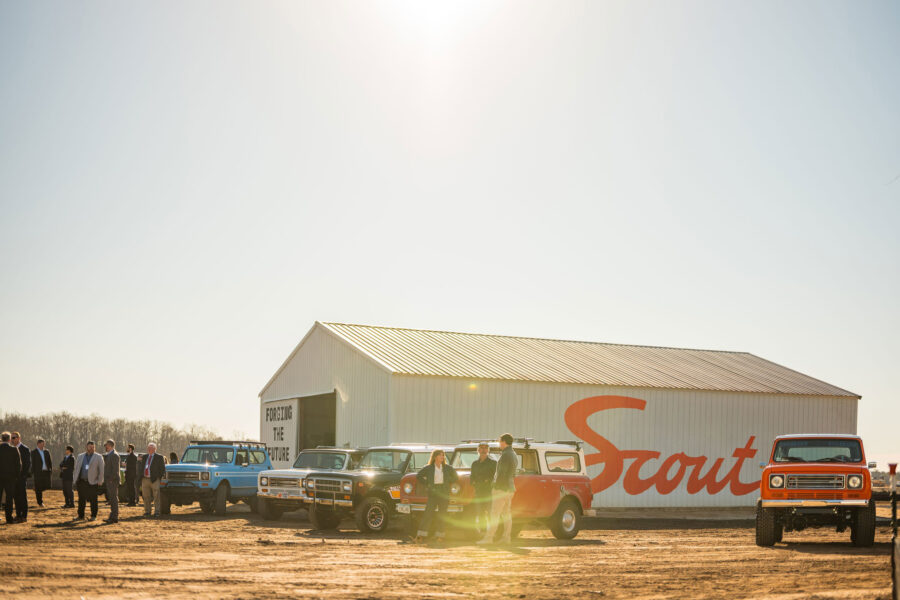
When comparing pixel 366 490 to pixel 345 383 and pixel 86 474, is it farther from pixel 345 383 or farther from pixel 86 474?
pixel 345 383

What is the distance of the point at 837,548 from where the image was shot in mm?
15211

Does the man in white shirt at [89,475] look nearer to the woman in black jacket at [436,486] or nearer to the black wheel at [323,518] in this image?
the black wheel at [323,518]

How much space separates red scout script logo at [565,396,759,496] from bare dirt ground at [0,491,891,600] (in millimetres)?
10959

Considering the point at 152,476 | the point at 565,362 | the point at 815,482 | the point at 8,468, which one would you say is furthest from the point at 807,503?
the point at 565,362

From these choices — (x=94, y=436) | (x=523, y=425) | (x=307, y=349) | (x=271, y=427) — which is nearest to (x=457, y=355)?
(x=523, y=425)

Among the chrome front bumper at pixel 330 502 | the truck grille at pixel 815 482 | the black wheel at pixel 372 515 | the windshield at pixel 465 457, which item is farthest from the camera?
the chrome front bumper at pixel 330 502

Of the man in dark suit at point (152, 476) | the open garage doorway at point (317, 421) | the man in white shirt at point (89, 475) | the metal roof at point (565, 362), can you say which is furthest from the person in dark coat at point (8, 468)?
the open garage doorway at point (317, 421)

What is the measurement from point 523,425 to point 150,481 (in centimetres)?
1146

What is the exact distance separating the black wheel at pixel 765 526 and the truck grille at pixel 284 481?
9.49 metres

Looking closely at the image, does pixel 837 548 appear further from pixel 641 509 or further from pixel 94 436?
pixel 94 436

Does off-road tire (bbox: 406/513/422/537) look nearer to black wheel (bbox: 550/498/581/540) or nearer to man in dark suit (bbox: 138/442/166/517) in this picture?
black wheel (bbox: 550/498/581/540)

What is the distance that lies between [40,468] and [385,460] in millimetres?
9717

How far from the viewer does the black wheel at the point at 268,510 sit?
20609 mm

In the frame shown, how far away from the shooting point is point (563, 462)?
1727 centimetres
